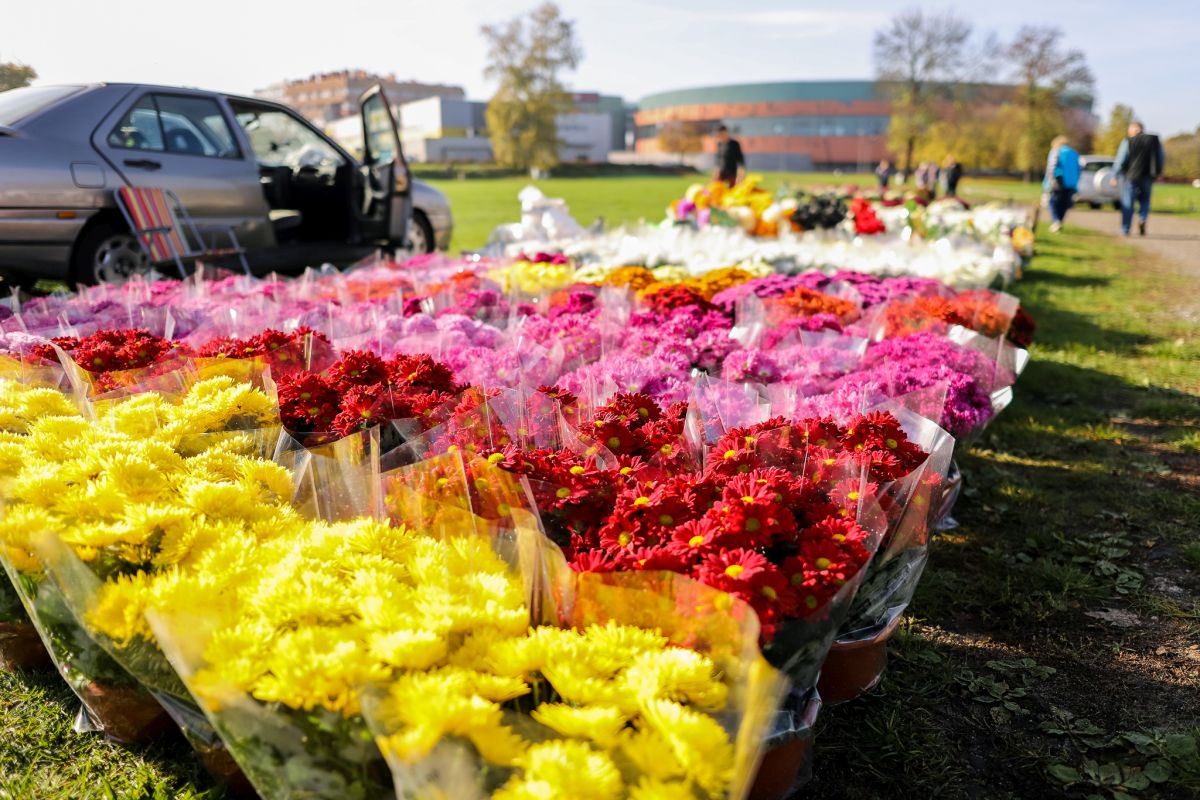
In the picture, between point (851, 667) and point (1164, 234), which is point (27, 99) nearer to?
point (851, 667)

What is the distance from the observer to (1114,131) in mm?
45094

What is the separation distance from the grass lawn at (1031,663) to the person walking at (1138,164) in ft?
33.8

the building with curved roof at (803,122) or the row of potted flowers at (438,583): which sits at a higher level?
the building with curved roof at (803,122)

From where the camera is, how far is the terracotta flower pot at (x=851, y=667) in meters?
1.94

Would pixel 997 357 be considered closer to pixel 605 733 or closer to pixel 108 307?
pixel 605 733

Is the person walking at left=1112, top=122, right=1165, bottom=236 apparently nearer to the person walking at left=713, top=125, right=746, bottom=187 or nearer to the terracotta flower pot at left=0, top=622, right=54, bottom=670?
the person walking at left=713, top=125, right=746, bottom=187

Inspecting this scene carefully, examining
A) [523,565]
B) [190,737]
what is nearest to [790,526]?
[523,565]

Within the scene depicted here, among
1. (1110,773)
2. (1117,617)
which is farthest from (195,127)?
(1110,773)

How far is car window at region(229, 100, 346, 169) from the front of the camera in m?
7.22

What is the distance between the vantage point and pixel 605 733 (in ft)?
3.61

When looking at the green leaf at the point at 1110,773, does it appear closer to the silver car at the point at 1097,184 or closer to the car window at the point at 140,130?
the car window at the point at 140,130

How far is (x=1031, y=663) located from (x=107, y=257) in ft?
18.3

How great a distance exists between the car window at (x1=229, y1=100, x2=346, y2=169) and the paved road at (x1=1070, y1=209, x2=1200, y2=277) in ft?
35.2

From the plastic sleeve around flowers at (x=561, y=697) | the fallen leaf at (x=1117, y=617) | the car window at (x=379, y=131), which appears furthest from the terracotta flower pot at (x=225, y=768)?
the car window at (x=379, y=131)
